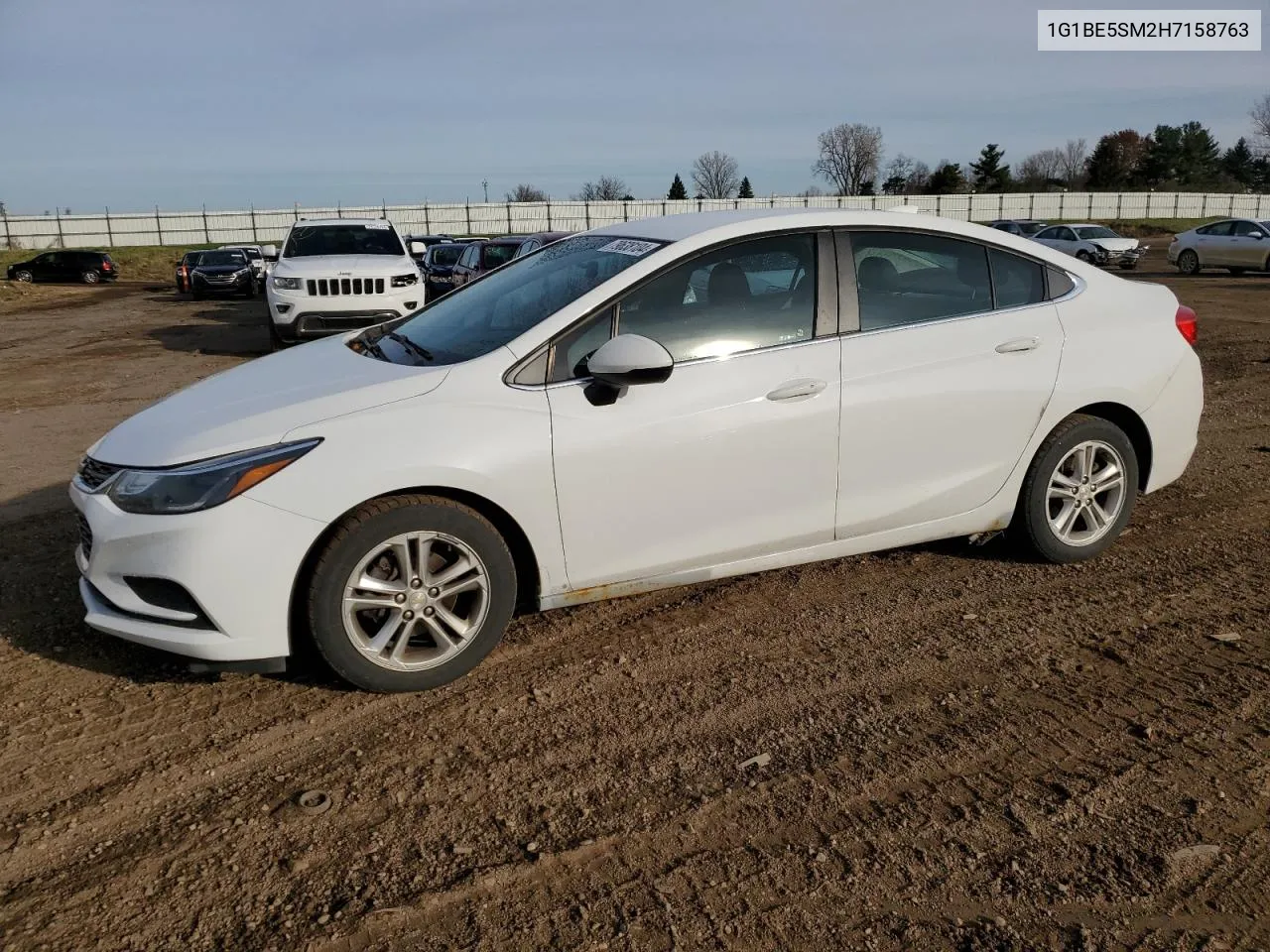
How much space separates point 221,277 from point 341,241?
1689 cm

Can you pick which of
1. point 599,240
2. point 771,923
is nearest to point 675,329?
point 599,240

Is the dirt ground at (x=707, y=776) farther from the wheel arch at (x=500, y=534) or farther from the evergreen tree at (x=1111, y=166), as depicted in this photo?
the evergreen tree at (x=1111, y=166)

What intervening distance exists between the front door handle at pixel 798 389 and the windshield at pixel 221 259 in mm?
29507

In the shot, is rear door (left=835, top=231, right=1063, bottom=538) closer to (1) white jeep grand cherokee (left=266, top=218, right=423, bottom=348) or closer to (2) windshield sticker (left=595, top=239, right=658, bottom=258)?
(2) windshield sticker (left=595, top=239, right=658, bottom=258)

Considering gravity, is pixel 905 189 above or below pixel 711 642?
above

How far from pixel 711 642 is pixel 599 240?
1.92 m

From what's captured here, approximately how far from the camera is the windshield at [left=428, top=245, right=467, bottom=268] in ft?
75.5

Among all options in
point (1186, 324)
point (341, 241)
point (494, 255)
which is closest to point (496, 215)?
point (494, 255)

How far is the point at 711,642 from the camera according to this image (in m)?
4.21

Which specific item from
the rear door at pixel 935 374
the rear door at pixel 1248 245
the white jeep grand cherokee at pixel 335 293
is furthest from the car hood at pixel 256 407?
the rear door at pixel 1248 245

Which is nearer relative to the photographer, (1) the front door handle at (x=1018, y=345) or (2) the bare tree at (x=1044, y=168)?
(1) the front door handle at (x=1018, y=345)

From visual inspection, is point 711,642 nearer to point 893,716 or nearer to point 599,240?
point 893,716

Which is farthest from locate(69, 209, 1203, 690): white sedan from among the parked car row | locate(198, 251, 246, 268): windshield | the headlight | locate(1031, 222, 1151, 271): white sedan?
locate(198, 251, 246, 268): windshield

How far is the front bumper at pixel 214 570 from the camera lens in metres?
3.43
